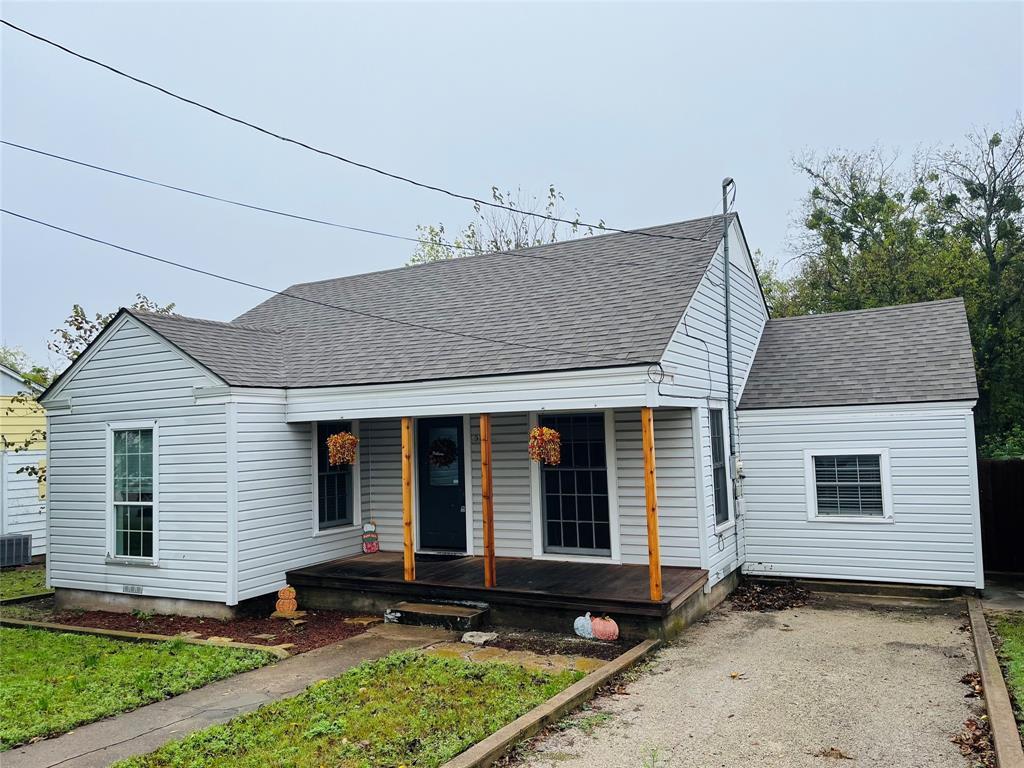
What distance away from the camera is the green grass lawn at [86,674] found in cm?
586

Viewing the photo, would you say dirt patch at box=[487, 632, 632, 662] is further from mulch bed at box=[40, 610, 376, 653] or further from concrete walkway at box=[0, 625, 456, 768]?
mulch bed at box=[40, 610, 376, 653]

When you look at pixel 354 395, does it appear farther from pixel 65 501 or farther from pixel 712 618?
pixel 712 618

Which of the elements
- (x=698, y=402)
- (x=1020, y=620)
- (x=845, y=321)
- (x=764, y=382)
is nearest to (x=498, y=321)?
(x=698, y=402)

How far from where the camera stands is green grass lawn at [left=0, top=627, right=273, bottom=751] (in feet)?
19.2

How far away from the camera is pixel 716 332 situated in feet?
34.1

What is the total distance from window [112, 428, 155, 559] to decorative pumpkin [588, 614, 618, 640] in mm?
6232

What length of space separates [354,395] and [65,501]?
15.7 feet

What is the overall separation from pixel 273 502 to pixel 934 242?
69.8ft

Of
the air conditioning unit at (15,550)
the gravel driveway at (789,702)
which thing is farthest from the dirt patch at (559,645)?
the air conditioning unit at (15,550)

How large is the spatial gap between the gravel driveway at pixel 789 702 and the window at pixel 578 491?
203 cm

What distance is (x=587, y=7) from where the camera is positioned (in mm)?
11734

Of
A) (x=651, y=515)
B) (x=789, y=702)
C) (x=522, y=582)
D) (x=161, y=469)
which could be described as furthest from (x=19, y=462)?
(x=789, y=702)

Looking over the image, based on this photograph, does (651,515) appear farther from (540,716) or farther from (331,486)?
(331,486)

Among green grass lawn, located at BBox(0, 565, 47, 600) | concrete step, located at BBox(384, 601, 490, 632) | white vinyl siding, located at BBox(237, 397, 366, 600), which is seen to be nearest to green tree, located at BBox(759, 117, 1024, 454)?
concrete step, located at BBox(384, 601, 490, 632)
